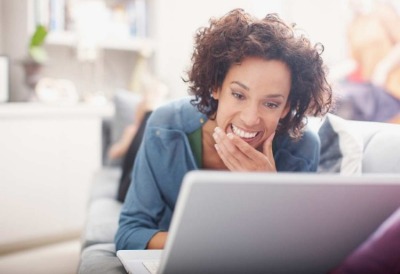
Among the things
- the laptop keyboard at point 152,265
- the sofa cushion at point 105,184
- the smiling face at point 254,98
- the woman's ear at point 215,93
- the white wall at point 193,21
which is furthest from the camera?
the white wall at point 193,21

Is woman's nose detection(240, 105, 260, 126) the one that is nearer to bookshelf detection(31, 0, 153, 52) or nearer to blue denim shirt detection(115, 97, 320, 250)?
blue denim shirt detection(115, 97, 320, 250)

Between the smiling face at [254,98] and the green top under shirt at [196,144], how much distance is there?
0.11 meters

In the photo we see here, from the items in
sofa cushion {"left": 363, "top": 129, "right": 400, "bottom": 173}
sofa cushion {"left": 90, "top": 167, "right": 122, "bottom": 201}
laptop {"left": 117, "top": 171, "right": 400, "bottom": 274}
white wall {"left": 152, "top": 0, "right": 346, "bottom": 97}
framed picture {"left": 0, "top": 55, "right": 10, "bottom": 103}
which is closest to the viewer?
laptop {"left": 117, "top": 171, "right": 400, "bottom": 274}

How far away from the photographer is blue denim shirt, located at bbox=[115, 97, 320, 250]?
116cm

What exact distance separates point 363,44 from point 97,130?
5.20 ft

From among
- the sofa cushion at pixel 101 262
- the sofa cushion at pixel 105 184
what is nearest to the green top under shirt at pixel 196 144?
the sofa cushion at pixel 101 262

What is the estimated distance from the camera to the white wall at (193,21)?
10.9 feet

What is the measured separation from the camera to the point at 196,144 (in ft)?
3.84

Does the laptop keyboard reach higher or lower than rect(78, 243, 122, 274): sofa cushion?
higher

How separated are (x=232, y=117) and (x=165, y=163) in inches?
8.1

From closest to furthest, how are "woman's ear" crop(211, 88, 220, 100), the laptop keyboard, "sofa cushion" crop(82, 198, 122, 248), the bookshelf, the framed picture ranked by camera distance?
the laptop keyboard, "woman's ear" crop(211, 88, 220, 100), "sofa cushion" crop(82, 198, 122, 248), the framed picture, the bookshelf

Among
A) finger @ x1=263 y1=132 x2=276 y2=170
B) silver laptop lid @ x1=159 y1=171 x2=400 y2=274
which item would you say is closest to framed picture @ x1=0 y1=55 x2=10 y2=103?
finger @ x1=263 y1=132 x2=276 y2=170

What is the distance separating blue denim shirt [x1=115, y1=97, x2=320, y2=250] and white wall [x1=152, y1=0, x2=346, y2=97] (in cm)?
225

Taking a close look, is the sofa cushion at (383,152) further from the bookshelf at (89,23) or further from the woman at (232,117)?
the bookshelf at (89,23)
